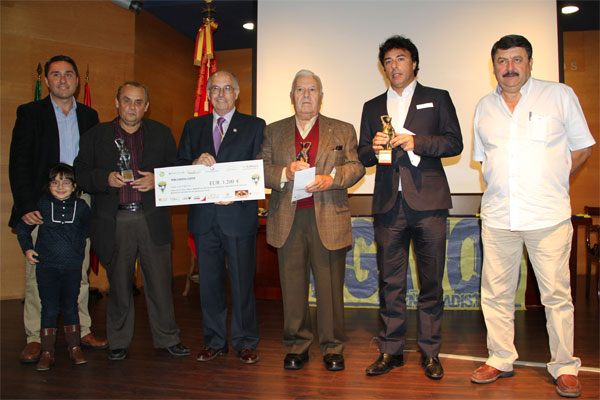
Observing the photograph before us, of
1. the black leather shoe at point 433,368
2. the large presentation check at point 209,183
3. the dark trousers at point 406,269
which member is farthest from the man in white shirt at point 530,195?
the large presentation check at point 209,183

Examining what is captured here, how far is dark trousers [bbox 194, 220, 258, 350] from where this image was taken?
2.87 meters

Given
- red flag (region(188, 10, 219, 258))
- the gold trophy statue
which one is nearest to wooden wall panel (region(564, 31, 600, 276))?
the gold trophy statue

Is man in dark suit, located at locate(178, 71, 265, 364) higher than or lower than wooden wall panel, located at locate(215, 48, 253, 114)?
lower

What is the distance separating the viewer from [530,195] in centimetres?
243

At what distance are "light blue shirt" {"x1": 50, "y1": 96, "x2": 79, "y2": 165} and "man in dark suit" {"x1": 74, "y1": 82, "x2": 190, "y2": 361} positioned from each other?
0.30 m

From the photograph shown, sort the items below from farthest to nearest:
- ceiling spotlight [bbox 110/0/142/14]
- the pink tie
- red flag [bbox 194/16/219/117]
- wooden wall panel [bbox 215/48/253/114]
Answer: wooden wall panel [bbox 215/48/253/114] → ceiling spotlight [bbox 110/0/142/14] → red flag [bbox 194/16/219/117] → the pink tie

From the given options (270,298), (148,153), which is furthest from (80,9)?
(270,298)

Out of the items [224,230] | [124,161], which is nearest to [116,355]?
[224,230]

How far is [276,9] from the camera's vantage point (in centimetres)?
514

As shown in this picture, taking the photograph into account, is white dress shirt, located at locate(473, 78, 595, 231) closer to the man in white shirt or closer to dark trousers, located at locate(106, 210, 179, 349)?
the man in white shirt

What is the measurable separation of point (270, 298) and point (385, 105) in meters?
2.96

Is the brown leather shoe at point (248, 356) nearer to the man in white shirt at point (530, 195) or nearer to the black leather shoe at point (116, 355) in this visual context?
the black leather shoe at point (116, 355)

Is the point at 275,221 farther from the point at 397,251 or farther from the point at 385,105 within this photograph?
the point at 385,105

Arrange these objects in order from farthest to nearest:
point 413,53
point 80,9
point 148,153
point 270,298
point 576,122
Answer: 1. point 80,9
2. point 270,298
3. point 148,153
4. point 413,53
5. point 576,122
